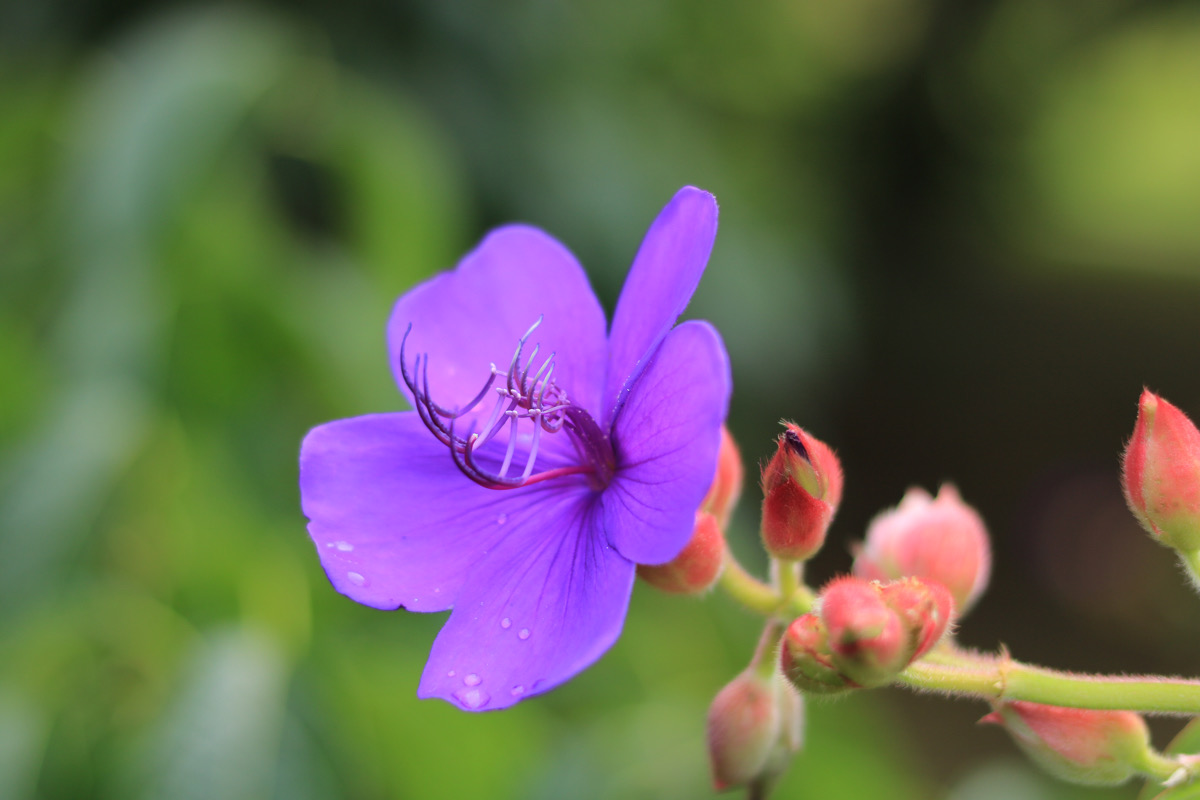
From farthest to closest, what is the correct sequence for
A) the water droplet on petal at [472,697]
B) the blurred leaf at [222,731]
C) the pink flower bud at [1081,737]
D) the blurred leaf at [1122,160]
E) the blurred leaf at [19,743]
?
the blurred leaf at [1122,160] → the blurred leaf at [19,743] → the blurred leaf at [222,731] → the pink flower bud at [1081,737] → the water droplet on petal at [472,697]

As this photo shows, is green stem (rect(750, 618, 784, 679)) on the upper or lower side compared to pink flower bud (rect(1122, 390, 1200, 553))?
lower

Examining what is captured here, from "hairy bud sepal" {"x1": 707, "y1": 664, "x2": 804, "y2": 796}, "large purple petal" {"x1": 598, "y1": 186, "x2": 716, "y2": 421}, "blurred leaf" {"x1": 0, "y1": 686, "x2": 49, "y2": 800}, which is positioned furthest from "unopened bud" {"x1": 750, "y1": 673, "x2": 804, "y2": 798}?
"blurred leaf" {"x1": 0, "y1": 686, "x2": 49, "y2": 800}

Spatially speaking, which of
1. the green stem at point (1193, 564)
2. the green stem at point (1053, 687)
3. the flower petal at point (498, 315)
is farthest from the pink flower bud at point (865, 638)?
the flower petal at point (498, 315)

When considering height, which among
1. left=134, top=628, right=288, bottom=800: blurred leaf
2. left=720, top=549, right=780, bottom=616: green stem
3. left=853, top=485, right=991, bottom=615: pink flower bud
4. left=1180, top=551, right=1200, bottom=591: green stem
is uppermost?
left=1180, top=551, right=1200, bottom=591: green stem

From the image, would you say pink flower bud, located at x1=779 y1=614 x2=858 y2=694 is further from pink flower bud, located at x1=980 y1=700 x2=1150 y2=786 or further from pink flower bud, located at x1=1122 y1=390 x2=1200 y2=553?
pink flower bud, located at x1=1122 y1=390 x2=1200 y2=553

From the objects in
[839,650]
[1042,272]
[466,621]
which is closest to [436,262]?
[466,621]

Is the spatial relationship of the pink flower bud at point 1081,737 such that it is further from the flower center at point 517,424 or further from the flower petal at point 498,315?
the flower petal at point 498,315
